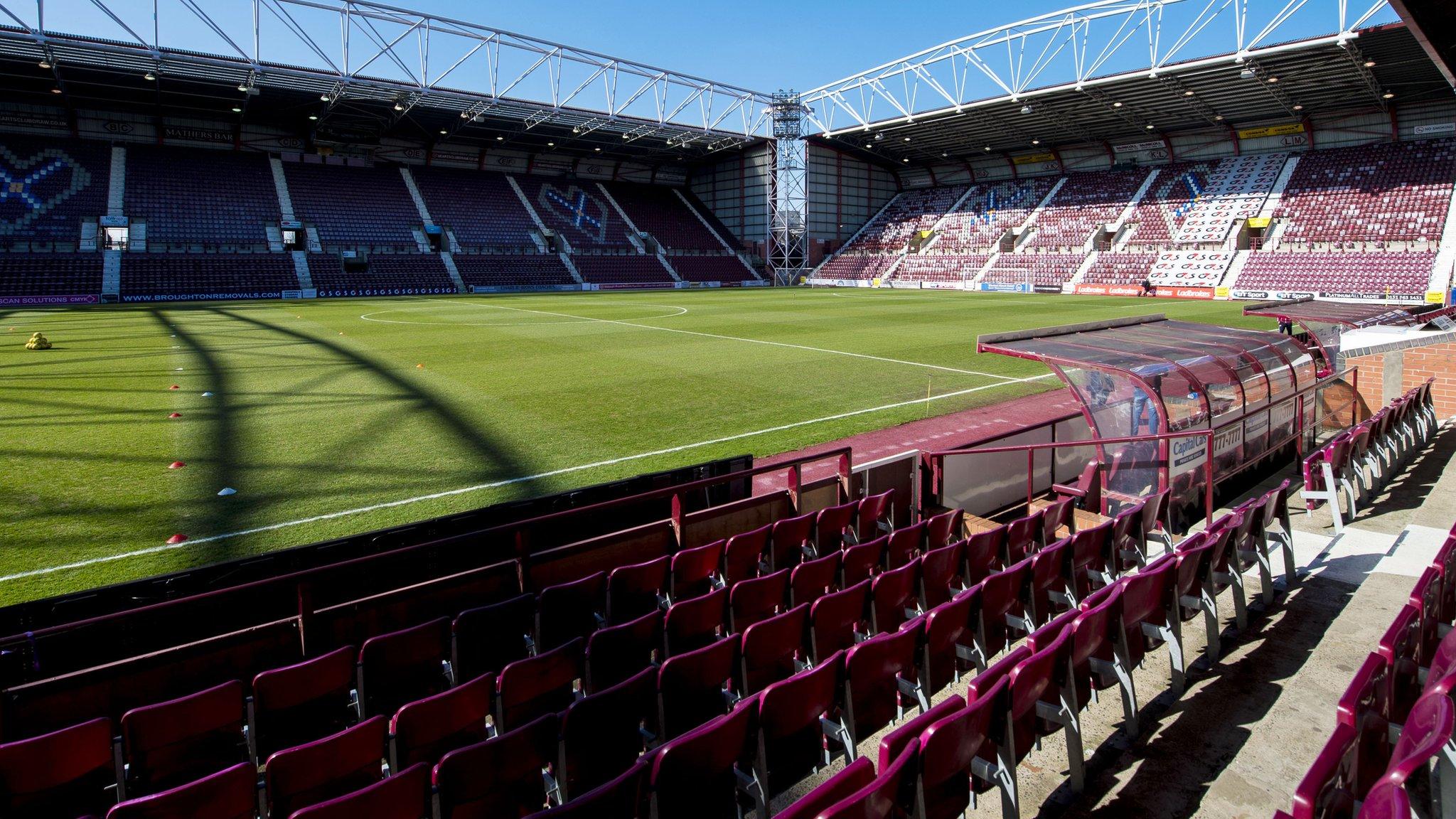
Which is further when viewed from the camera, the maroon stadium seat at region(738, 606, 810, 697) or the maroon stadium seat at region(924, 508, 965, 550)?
the maroon stadium seat at region(924, 508, 965, 550)

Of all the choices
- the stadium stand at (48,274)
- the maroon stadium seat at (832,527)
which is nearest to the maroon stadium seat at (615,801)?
the maroon stadium seat at (832,527)

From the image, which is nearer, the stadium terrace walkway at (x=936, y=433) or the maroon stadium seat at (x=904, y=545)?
the maroon stadium seat at (x=904, y=545)

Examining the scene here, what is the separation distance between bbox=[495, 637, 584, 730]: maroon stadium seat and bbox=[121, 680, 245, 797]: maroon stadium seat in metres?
1.29

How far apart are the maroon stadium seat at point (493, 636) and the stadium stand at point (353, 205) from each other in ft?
172

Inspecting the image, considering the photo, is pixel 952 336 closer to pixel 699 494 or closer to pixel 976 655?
pixel 699 494

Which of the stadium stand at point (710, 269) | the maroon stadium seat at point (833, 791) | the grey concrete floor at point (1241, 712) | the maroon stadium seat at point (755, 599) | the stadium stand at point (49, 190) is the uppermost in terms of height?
the stadium stand at point (49, 190)

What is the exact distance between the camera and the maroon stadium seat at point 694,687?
150 inches

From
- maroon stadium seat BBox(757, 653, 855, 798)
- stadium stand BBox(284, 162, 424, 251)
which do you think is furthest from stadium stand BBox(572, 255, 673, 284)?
maroon stadium seat BBox(757, 653, 855, 798)

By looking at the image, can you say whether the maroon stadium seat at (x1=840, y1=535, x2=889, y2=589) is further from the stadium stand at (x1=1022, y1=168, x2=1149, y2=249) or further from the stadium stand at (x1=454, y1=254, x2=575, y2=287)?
the stadium stand at (x1=1022, y1=168, x2=1149, y2=249)

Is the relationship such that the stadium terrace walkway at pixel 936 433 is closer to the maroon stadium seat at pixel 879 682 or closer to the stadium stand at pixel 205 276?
the maroon stadium seat at pixel 879 682

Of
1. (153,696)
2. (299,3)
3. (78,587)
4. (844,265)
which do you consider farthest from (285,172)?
(153,696)

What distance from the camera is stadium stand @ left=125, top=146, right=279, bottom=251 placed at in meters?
45.6

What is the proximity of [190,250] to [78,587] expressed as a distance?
47751 millimetres

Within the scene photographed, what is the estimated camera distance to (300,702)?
13.3ft
